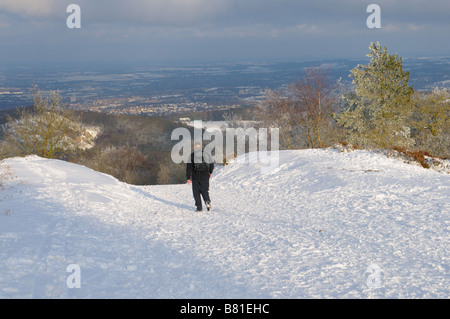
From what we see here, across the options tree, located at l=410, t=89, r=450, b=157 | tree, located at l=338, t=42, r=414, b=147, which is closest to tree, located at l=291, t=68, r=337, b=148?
tree, located at l=338, t=42, r=414, b=147

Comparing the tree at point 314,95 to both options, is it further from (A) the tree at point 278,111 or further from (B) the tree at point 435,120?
(B) the tree at point 435,120

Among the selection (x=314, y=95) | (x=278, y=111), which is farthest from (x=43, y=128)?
(x=314, y=95)

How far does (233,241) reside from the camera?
20.7 feet

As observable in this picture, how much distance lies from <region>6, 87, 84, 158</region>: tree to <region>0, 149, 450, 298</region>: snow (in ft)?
43.6

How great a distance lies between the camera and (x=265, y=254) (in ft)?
18.3

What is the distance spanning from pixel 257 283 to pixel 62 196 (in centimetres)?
757

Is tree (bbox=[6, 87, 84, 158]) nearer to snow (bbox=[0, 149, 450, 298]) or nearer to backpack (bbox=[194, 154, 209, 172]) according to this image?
snow (bbox=[0, 149, 450, 298])

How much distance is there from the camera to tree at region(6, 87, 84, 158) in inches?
927

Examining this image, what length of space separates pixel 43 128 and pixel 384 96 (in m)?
27.8

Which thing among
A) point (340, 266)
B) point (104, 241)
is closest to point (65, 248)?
point (104, 241)

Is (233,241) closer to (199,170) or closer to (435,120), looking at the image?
(199,170)

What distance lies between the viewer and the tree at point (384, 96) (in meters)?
26.0

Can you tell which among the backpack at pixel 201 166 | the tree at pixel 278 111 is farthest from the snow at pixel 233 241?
the tree at pixel 278 111

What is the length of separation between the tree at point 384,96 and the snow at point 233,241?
1519 centimetres
